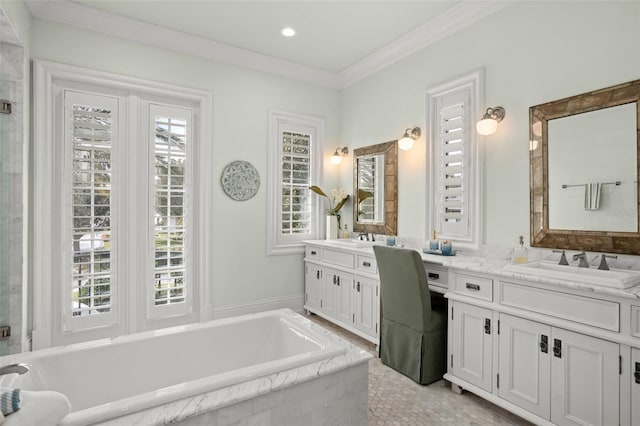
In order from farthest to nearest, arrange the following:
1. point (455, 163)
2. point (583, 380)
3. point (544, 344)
Answer: 1. point (455, 163)
2. point (544, 344)
3. point (583, 380)

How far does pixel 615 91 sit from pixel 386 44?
2.07 metres

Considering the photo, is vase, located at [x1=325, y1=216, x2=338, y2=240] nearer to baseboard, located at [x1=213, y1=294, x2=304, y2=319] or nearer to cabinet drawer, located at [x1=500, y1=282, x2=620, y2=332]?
baseboard, located at [x1=213, y1=294, x2=304, y2=319]

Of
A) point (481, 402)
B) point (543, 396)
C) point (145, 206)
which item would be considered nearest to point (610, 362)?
point (543, 396)

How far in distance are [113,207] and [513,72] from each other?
3465mm

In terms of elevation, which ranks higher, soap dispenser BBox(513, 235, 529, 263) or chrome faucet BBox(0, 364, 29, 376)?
soap dispenser BBox(513, 235, 529, 263)

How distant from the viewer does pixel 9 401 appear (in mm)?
1169

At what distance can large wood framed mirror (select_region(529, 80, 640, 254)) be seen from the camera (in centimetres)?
199

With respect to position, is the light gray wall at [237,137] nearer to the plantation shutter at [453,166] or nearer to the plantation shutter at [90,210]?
the plantation shutter at [90,210]

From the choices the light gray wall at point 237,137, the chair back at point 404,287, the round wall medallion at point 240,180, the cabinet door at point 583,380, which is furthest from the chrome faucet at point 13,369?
the cabinet door at point 583,380

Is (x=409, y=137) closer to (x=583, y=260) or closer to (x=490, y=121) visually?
(x=490, y=121)

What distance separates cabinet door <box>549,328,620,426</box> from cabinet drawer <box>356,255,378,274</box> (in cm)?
144

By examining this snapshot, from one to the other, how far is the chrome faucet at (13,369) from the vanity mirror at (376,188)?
296 centimetres

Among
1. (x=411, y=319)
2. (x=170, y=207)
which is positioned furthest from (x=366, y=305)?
(x=170, y=207)

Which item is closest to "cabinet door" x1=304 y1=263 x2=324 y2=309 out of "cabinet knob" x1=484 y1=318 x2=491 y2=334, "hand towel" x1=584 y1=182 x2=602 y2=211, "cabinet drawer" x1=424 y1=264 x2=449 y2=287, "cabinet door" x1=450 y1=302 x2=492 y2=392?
"cabinet drawer" x1=424 y1=264 x2=449 y2=287
